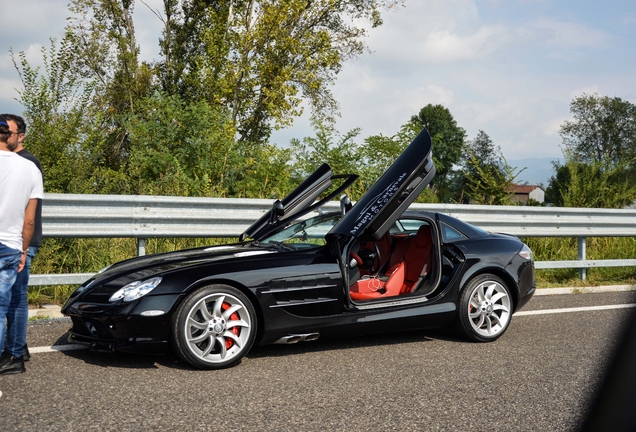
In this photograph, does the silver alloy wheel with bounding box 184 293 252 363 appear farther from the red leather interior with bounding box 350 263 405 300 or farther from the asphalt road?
the red leather interior with bounding box 350 263 405 300

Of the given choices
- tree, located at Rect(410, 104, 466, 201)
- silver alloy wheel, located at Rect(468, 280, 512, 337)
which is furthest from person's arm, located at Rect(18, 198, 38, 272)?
tree, located at Rect(410, 104, 466, 201)

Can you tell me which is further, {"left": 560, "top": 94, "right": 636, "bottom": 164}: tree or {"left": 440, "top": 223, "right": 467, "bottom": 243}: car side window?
{"left": 560, "top": 94, "right": 636, "bottom": 164}: tree

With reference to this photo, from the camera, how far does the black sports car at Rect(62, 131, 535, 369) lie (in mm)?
4898

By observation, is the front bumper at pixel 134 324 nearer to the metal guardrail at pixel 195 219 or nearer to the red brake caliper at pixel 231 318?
the red brake caliper at pixel 231 318

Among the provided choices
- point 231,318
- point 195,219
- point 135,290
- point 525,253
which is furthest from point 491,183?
point 135,290

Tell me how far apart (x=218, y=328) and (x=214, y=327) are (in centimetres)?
3

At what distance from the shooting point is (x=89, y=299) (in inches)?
198

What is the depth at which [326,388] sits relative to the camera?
177 inches

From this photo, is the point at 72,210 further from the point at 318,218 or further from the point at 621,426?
the point at 621,426

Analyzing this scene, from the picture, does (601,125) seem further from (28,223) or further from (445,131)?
(28,223)

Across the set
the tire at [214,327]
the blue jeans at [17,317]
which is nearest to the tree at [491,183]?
the tire at [214,327]

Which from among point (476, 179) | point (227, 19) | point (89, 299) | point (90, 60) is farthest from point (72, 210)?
point (90, 60)

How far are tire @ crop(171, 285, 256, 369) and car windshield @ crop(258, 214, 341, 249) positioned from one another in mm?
938

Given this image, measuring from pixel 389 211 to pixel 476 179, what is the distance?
282 inches
